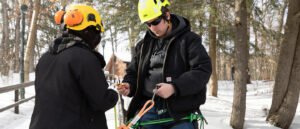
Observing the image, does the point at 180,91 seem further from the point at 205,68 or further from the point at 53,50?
the point at 53,50

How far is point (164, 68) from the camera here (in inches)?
85.4

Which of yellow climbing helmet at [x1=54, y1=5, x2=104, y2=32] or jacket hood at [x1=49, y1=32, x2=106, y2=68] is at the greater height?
yellow climbing helmet at [x1=54, y1=5, x2=104, y2=32]

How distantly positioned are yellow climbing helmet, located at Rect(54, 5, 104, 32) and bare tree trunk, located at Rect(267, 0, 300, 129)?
6681 millimetres

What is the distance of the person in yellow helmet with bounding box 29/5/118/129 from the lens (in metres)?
1.61

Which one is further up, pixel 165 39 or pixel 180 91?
pixel 165 39

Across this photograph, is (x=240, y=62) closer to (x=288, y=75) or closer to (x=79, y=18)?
(x=288, y=75)

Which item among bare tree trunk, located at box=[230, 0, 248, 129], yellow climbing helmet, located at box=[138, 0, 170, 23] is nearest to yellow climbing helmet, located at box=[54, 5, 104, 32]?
yellow climbing helmet, located at box=[138, 0, 170, 23]

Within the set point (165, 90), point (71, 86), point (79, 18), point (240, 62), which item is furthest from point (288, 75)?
point (71, 86)

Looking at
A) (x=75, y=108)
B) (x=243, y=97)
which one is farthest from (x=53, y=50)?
(x=243, y=97)

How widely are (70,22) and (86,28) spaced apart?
0.40 ft

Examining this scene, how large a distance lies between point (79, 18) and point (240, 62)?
5.65 m

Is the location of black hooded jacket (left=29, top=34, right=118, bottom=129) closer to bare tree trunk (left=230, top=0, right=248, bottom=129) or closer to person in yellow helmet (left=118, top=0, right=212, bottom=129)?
person in yellow helmet (left=118, top=0, right=212, bottom=129)

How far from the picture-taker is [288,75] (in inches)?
282

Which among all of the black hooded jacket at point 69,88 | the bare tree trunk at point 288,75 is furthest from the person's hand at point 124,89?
the bare tree trunk at point 288,75
